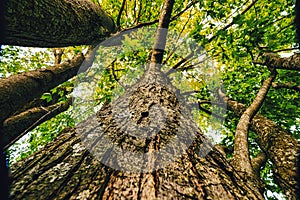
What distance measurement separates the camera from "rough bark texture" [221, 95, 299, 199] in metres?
2.17

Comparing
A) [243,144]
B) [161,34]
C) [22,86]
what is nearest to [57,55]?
[22,86]

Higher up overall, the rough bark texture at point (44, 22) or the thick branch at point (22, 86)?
the rough bark texture at point (44, 22)

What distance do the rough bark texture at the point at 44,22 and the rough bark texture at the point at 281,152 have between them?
348 cm

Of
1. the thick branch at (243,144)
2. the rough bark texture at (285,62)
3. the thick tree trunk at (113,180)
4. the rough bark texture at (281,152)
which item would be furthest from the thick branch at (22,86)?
the rough bark texture at (285,62)

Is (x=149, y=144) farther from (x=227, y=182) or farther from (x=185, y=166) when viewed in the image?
(x=227, y=182)

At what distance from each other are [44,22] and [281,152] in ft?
12.4

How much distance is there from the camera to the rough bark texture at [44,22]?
1.58 metres

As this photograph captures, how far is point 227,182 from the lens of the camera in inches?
44.9

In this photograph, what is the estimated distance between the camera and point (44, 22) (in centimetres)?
186

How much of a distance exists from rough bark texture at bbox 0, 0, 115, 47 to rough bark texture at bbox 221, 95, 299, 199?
3.48m

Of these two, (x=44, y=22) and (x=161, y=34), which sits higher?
(x=161, y=34)

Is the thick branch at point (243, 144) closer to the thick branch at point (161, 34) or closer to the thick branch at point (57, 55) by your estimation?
the thick branch at point (161, 34)

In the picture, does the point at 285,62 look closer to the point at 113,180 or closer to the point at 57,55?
the point at 113,180

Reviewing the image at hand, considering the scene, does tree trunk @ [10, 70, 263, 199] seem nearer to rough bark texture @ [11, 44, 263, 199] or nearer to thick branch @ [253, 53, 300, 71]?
rough bark texture @ [11, 44, 263, 199]
